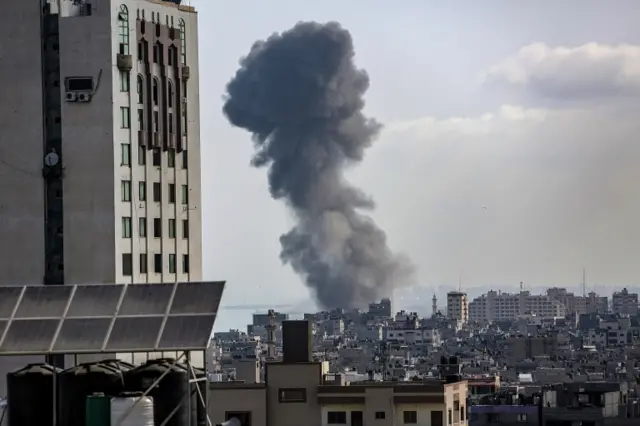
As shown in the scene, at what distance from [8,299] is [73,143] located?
31804mm

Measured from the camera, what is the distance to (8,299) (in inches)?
1132

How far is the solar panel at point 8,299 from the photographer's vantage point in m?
28.5

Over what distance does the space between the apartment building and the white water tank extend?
24375 millimetres

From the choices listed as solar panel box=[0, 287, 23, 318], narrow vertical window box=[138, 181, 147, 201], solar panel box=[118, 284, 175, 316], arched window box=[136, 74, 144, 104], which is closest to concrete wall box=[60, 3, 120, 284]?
narrow vertical window box=[138, 181, 147, 201]

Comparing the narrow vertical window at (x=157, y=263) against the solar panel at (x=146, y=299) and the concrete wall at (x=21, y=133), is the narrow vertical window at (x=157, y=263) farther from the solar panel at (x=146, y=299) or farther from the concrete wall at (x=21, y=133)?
the solar panel at (x=146, y=299)

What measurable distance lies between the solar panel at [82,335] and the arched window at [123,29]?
33.1m

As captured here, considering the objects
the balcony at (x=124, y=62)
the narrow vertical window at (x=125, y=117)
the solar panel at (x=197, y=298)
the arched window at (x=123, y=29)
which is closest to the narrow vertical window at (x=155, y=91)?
the narrow vertical window at (x=125, y=117)

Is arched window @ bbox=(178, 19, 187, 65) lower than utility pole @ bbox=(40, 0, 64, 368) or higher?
higher

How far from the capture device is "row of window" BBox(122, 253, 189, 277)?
198ft

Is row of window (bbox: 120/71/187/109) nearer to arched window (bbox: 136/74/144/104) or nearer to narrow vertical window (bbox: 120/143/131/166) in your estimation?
arched window (bbox: 136/74/144/104)

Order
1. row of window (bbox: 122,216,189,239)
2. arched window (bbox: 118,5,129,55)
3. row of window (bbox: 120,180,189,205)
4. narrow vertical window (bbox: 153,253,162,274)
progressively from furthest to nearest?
narrow vertical window (bbox: 153,253,162,274)
row of window (bbox: 120,180,189,205)
row of window (bbox: 122,216,189,239)
arched window (bbox: 118,5,129,55)

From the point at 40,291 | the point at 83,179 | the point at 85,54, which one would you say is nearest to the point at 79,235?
the point at 83,179

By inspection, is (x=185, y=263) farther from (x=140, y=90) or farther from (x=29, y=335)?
(x=29, y=335)

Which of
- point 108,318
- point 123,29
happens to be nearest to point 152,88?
point 123,29
